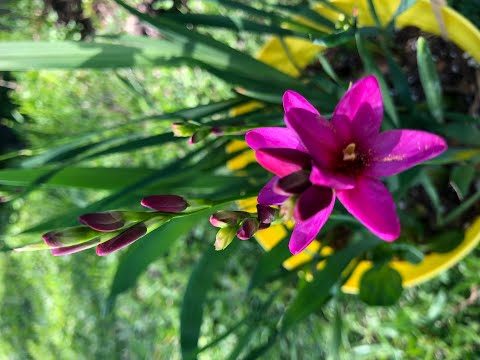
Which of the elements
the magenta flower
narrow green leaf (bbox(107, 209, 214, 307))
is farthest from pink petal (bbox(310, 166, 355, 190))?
narrow green leaf (bbox(107, 209, 214, 307))

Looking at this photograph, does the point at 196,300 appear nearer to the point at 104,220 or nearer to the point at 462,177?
the point at 104,220

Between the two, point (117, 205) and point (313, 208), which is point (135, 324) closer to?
point (117, 205)

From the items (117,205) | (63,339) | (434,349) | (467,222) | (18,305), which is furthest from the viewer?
(18,305)

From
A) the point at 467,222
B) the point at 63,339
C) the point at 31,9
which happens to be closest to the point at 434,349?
the point at 467,222

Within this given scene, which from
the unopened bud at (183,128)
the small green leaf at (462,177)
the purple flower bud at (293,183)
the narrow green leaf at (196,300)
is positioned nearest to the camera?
the purple flower bud at (293,183)

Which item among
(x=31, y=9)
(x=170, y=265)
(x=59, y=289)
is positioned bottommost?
→ (x=59, y=289)

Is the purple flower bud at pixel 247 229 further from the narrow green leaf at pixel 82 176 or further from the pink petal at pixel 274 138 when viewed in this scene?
the narrow green leaf at pixel 82 176

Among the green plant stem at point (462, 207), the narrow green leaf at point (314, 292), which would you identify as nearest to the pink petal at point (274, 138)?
the narrow green leaf at point (314, 292)
